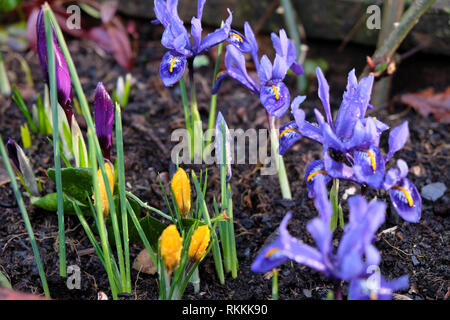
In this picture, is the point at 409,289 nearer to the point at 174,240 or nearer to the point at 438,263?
the point at 438,263

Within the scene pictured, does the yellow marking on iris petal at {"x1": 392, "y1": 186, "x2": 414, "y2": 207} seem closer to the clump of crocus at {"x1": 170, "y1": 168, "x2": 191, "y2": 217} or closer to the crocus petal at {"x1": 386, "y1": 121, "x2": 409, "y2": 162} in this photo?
the crocus petal at {"x1": 386, "y1": 121, "x2": 409, "y2": 162}

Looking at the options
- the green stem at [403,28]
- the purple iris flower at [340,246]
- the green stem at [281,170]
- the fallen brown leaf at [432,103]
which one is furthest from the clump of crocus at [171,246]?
the fallen brown leaf at [432,103]

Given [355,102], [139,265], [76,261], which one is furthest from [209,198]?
[355,102]

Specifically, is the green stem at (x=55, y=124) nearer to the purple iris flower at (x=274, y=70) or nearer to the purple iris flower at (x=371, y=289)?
the purple iris flower at (x=274, y=70)

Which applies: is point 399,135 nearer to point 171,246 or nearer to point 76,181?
point 171,246

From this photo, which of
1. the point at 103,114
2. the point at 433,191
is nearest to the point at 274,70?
the point at 103,114
